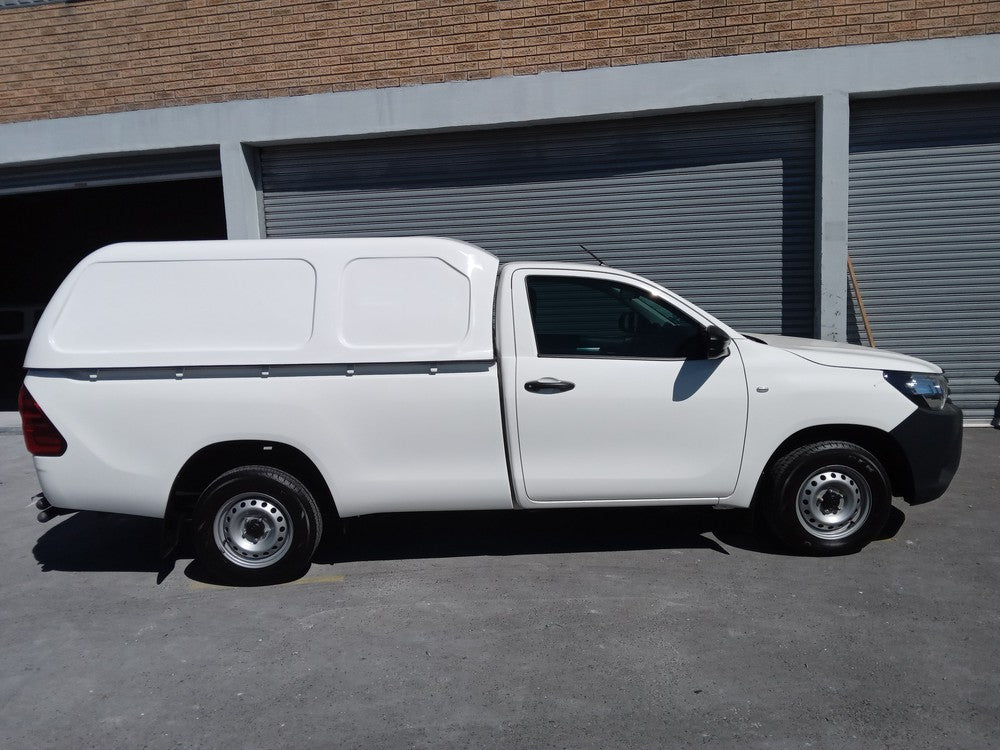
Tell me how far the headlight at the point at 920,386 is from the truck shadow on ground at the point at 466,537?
105 centimetres

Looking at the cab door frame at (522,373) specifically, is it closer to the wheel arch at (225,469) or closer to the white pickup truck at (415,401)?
the white pickup truck at (415,401)

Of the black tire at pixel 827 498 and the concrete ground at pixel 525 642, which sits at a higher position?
the black tire at pixel 827 498

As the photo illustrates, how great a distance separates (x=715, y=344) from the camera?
510 cm

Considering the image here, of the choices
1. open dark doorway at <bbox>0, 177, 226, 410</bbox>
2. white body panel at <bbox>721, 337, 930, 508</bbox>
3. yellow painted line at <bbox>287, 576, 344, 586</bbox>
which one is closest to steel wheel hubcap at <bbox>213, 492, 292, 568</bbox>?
yellow painted line at <bbox>287, 576, 344, 586</bbox>

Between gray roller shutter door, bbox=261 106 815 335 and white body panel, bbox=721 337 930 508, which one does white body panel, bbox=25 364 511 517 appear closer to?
white body panel, bbox=721 337 930 508

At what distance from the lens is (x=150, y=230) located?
56.4ft

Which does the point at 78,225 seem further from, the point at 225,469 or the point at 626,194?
the point at 225,469

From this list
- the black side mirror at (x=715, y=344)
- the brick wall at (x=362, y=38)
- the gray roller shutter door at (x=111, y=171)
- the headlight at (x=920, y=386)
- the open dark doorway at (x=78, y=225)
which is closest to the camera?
the black side mirror at (x=715, y=344)

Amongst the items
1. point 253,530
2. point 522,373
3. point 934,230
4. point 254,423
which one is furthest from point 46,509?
point 934,230

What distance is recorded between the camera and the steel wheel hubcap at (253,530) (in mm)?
5133

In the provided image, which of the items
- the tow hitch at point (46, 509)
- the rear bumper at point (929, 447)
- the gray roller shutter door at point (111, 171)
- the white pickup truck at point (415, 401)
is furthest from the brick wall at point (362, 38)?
the tow hitch at point (46, 509)

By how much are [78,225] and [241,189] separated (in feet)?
32.9

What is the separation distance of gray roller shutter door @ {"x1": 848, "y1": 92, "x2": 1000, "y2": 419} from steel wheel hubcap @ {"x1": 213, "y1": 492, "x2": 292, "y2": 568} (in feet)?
22.1

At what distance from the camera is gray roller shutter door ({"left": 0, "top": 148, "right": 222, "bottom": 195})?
9.98m
